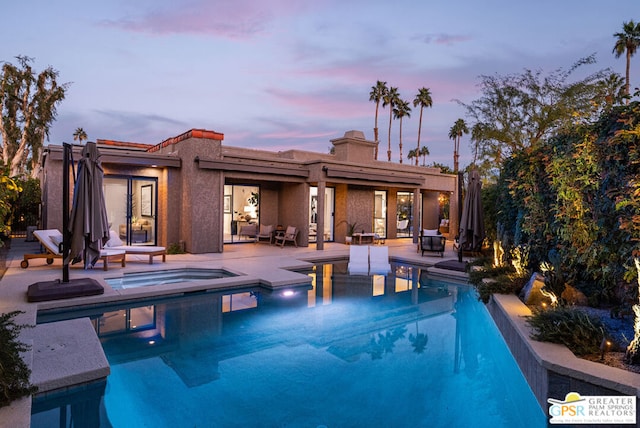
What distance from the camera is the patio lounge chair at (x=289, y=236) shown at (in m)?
16.3

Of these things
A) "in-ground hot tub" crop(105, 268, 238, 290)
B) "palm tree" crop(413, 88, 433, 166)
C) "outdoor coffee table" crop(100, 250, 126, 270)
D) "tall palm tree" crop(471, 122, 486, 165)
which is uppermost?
"palm tree" crop(413, 88, 433, 166)

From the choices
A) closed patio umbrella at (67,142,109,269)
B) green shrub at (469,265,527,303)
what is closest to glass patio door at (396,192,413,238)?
green shrub at (469,265,527,303)

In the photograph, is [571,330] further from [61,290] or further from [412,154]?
[412,154]

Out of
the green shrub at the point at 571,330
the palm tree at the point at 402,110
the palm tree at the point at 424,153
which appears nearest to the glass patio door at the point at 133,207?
the green shrub at the point at 571,330

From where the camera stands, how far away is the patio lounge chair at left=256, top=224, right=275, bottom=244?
17.2 metres

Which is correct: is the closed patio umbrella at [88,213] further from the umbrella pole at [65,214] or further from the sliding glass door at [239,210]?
the sliding glass door at [239,210]

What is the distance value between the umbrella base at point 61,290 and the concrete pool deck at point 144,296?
5.0 inches

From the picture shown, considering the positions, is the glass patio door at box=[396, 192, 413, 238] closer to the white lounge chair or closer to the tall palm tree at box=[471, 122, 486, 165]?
the tall palm tree at box=[471, 122, 486, 165]

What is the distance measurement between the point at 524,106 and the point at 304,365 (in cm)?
2210

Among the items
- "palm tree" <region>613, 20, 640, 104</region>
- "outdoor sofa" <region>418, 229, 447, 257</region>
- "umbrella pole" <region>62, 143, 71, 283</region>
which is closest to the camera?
"umbrella pole" <region>62, 143, 71, 283</region>

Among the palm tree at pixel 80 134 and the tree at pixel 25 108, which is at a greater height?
the palm tree at pixel 80 134

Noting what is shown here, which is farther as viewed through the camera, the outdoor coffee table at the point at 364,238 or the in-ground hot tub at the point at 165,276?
the outdoor coffee table at the point at 364,238

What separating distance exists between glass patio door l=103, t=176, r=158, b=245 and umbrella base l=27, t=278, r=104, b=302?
294 inches

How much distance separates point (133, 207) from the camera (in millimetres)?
14531
